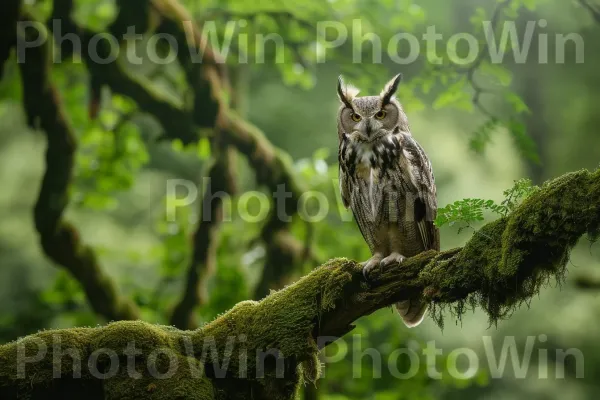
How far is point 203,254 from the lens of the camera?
22.7 feet

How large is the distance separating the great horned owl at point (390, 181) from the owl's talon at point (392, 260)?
11 mm

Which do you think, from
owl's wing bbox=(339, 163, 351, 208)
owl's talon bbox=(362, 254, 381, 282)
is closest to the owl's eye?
owl's wing bbox=(339, 163, 351, 208)

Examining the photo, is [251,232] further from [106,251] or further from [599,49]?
[599,49]

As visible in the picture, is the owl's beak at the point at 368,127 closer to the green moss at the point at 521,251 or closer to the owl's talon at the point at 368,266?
the owl's talon at the point at 368,266

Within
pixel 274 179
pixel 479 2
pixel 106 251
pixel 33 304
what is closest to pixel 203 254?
pixel 274 179

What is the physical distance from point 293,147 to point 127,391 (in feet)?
31.3

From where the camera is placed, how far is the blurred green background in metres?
7.58

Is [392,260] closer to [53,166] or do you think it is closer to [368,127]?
[368,127]

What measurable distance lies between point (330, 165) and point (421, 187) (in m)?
5.99

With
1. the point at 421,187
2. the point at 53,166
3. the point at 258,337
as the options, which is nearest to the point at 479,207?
the point at 421,187

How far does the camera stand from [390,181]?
3.96 metres

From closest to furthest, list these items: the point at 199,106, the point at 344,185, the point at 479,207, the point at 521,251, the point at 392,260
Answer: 1. the point at 521,251
2. the point at 479,207
3. the point at 392,260
4. the point at 344,185
5. the point at 199,106

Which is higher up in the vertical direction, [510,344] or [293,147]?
[293,147]

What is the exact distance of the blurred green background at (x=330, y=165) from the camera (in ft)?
24.9
